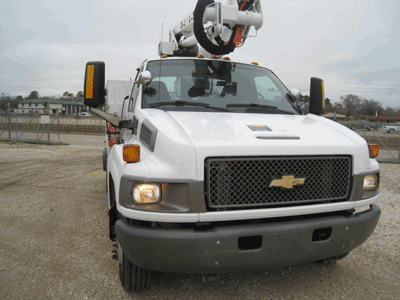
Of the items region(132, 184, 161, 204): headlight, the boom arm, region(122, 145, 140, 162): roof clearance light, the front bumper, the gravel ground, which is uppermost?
the boom arm

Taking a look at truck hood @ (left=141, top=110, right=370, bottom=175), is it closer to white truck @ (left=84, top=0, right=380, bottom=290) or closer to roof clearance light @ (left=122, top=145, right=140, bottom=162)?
white truck @ (left=84, top=0, right=380, bottom=290)

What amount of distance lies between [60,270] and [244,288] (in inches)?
76.1

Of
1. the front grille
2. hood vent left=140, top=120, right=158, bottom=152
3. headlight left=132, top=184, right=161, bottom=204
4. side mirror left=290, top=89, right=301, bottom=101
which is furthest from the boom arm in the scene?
headlight left=132, top=184, right=161, bottom=204

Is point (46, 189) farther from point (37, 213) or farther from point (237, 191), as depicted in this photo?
point (237, 191)

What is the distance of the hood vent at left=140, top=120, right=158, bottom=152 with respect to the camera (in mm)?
2652

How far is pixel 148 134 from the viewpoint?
280 centimetres

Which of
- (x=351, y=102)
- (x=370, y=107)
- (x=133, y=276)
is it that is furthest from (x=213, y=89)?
(x=351, y=102)

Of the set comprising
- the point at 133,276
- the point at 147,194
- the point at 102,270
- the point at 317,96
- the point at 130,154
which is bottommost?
the point at 102,270

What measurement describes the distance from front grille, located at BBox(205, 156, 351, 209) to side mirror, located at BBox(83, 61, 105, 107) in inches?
62.5

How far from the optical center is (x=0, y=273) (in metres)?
3.27

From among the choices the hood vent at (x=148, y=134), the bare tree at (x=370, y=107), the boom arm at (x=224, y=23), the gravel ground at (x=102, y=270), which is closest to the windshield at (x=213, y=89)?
the hood vent at (x=148, y=134)

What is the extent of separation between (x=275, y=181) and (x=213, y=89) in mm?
1575

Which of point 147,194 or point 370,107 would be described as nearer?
point 147,194

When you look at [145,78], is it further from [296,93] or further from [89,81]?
[296,93]
